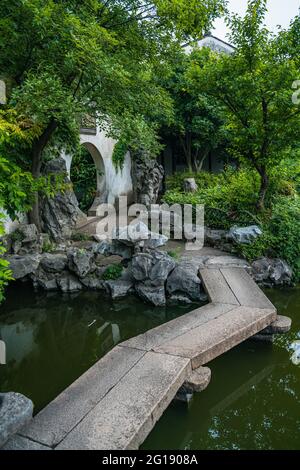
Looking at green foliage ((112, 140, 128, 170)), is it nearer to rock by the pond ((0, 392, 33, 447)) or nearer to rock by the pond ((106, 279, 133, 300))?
rock by the pond ((106, 279, 133, 300))

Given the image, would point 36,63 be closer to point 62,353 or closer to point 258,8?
point 258,8

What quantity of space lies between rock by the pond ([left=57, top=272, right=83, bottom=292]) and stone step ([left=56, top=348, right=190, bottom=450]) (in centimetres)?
305

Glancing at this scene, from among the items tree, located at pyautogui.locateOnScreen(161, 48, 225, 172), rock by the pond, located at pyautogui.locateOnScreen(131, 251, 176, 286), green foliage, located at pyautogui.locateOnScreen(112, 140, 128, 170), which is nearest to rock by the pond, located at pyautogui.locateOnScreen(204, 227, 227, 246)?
rock by the pond, located at pyautogui.locateOnScreen(131, 251, 176, 286)

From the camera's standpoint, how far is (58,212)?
797 cm

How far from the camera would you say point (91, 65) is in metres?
4.89

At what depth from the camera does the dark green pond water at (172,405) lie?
2.77 metres

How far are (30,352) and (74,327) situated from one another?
81 cm

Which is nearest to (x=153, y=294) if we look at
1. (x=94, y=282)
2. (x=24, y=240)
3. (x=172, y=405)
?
(x=94, y=282)

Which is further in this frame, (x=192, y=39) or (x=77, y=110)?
(x=192, y=39)

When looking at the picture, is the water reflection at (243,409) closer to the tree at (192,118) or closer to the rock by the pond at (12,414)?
the rock by the pond at (12,414)

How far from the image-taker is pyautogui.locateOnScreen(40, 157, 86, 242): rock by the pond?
7781 mm

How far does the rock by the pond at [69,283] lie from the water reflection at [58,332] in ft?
0.48
